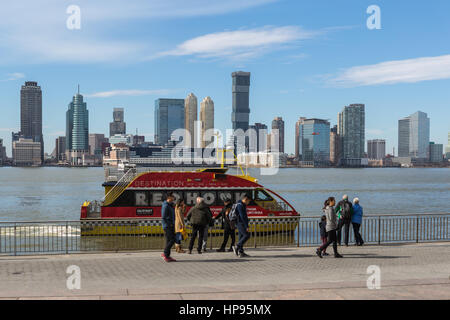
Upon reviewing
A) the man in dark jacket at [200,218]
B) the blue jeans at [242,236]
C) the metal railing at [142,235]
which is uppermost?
the man in dark jacket at [200,218]

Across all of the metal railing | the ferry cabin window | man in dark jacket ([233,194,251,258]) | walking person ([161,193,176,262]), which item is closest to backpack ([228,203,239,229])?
man in dark jacket ([233,194,251,258])

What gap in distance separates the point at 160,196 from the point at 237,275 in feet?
48.7

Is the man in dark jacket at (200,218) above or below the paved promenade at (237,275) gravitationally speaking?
above

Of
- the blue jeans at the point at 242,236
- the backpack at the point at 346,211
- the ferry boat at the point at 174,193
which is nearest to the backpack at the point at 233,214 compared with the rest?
the blue jeans at the point at 242,236

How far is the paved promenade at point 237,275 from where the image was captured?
10.2m

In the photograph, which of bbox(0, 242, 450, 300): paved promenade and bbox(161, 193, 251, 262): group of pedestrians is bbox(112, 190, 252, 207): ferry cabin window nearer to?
bbox(161, 193, 251, 262): group of pedestrians

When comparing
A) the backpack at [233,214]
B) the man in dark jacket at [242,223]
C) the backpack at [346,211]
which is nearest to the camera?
the man in dark jacket at [242,223]

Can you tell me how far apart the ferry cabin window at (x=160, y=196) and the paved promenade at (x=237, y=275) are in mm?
10786

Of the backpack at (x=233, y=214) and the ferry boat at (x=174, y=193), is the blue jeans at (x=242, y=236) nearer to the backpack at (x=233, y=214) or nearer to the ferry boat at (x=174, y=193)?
the backpack at (x=233, y=214)

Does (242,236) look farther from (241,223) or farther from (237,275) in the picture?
(237,275)

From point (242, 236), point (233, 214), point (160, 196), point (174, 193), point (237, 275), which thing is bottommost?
point (237, 275)

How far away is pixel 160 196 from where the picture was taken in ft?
88.0

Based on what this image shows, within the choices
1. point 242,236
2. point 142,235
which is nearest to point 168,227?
point 242,236
